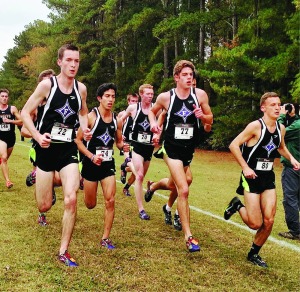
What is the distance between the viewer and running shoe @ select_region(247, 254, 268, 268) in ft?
16.5

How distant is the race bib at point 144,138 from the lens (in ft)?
26.1

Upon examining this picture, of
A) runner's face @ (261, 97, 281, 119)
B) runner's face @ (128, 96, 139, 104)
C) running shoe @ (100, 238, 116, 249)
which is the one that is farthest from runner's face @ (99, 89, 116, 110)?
runner's face @ (128, 96, 139, 104)

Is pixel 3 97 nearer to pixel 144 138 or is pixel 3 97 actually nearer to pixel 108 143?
pixel 144 138

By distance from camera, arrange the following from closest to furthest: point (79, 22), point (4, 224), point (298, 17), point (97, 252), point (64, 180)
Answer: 1. point (64, 180)
2. point (97, 252)
3. point (4, 224)
4. point (298, 17)
5. point (79, 22)

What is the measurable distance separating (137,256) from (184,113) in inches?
78.9

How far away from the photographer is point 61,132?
4.89 meters

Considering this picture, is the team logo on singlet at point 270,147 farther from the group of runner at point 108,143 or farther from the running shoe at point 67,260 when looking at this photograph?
the running shoe at point 67,260

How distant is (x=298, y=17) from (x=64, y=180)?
652 inches

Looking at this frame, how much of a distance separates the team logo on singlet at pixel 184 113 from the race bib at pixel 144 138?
7.65ft

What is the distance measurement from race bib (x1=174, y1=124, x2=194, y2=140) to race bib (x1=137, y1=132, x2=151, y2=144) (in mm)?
2262

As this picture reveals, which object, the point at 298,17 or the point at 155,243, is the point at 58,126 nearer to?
the point at 155,243

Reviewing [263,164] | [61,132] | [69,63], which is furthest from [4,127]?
[263,164]

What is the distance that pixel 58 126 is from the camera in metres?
4.86

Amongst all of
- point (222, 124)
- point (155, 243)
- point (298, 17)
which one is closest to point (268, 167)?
point (155, 243)
